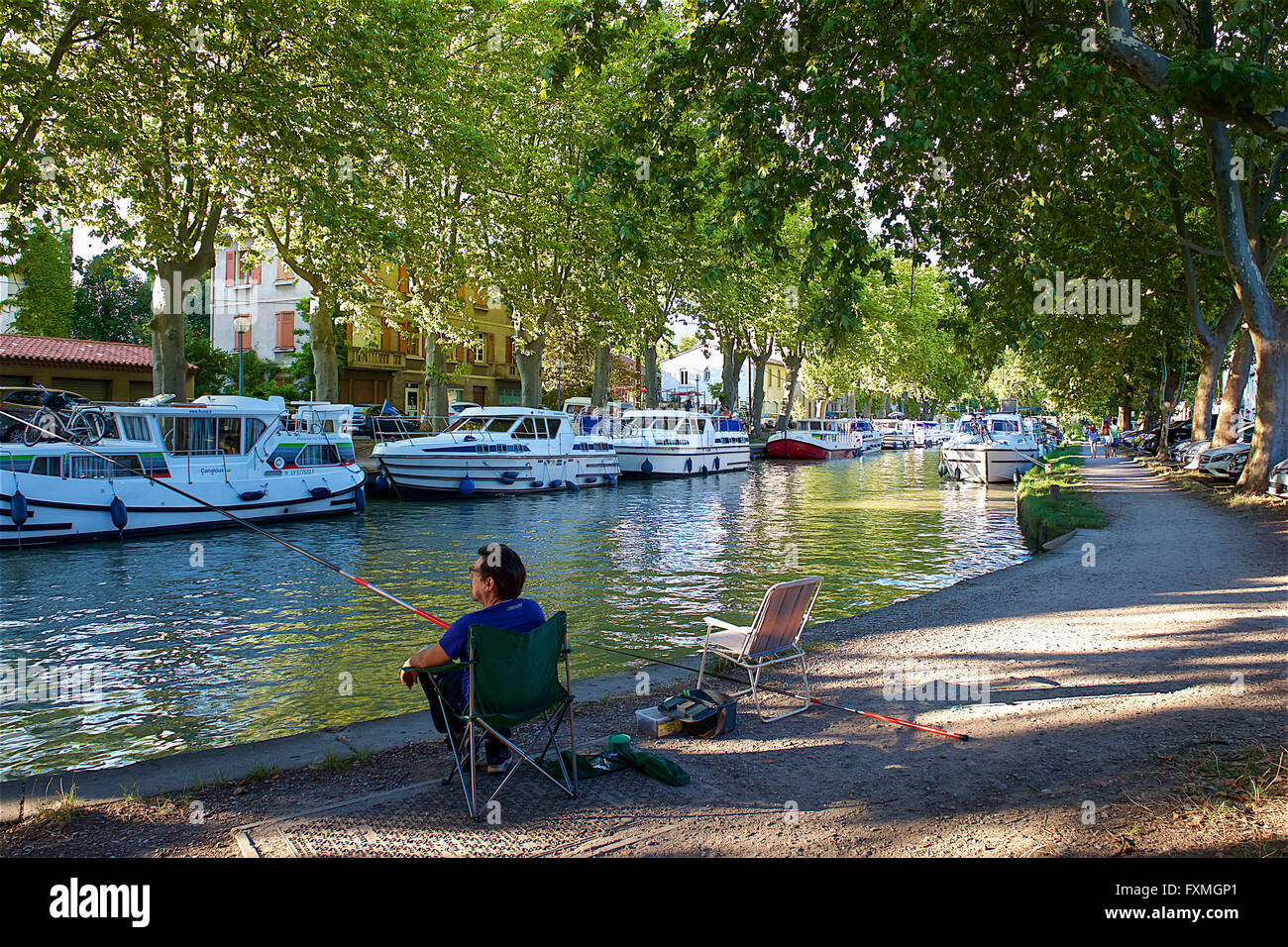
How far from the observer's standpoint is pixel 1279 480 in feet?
67.4

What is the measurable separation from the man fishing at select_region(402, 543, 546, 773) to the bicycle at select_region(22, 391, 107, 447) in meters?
17.8

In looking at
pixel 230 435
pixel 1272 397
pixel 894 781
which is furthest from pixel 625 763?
pixel 1272 397

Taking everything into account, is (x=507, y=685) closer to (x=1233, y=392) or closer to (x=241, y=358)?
(x=1233, y=392)

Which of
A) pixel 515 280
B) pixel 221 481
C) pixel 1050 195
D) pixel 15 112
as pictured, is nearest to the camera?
pixel 1050 195

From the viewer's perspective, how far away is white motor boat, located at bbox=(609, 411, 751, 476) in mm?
42188

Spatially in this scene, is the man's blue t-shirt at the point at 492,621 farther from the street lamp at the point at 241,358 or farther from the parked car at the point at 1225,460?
the street lamp at the point at 241,358

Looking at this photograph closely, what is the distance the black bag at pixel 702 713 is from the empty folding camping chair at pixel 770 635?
35cm

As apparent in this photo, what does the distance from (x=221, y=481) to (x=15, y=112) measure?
876 cm

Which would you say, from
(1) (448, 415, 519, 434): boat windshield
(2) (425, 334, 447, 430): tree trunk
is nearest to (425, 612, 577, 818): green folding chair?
(1) (448, 415, 519, 434): boat windshield

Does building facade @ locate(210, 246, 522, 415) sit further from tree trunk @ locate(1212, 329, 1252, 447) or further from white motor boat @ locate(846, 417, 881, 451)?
tree trunk @ locate(1212, 329, 1252, 447)

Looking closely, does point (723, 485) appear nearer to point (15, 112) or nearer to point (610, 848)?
point (15, 112)

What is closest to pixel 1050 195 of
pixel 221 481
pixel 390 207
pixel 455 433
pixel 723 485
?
pixel 221 481

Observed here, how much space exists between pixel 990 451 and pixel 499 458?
1931 cm
